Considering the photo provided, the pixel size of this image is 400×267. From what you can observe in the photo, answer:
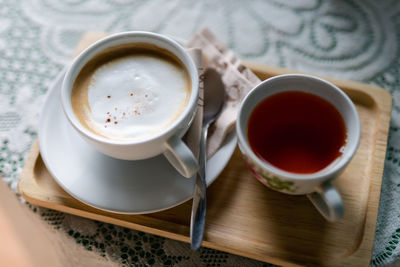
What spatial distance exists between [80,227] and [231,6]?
847 mm

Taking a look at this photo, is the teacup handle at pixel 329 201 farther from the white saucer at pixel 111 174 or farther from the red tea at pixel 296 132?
the white saucer at pixel 111 174

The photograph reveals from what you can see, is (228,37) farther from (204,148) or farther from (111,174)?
(111,174)

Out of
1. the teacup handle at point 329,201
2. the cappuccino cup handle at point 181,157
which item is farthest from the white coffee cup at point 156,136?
the teacup handle at point 329,201

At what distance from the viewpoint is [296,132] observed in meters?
0.80

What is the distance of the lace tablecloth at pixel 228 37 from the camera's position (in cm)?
100

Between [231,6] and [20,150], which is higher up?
[231,6]

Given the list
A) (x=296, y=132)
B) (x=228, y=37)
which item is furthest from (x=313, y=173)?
(x=228, y=37)

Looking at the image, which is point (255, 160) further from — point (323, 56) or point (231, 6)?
point (231, 6)

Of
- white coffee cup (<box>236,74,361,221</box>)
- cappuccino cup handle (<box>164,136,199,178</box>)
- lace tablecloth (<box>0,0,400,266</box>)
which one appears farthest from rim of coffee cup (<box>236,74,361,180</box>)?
lace tablecloth (<box>0,0,400,266</box>)

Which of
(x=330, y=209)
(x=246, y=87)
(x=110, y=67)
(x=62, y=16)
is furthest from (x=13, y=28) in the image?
(x=330, y=209)

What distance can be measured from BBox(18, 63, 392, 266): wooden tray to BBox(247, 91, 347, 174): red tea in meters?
0.10

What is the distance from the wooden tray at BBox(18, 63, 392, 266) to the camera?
0.75 metres

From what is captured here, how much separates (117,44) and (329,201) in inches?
21.9

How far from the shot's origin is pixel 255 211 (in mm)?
794
